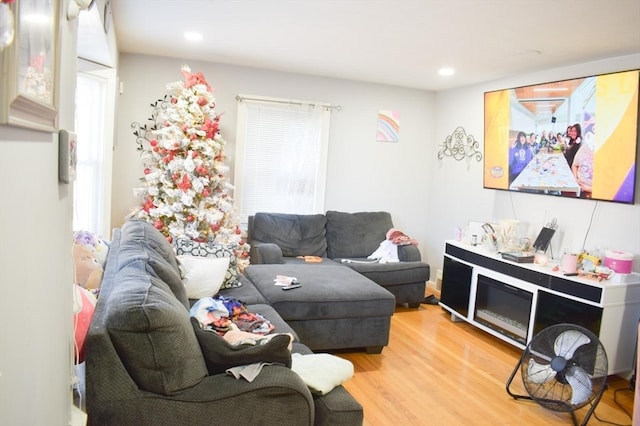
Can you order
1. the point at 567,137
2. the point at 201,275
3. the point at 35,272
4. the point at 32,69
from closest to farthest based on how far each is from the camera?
the point at 32,69
the point at 35,272
the point at 201,275
the point at 567,137

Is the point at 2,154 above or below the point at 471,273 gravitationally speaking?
above

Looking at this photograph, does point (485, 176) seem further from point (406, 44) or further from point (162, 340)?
point (162, 340)

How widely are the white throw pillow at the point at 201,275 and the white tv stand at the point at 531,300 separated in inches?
91.0

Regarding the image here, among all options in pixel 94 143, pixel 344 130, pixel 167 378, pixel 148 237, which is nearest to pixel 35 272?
pixel 167 378

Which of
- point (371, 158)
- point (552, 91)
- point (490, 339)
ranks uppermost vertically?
point (552, 91)

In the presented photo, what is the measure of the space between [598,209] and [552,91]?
1034 mm

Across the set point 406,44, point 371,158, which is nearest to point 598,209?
point 406,44

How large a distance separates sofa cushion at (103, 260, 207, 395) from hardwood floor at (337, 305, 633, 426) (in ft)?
4.51

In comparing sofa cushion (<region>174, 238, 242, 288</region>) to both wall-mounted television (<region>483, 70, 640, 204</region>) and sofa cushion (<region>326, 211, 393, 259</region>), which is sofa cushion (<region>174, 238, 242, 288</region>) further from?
wall-mounted television (<region>483, 70, 640, 204</region>)

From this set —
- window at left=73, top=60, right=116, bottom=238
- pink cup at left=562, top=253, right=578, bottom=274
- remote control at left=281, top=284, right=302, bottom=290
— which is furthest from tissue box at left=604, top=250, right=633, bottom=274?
window at left=73, top=60, right=116, bottom=238

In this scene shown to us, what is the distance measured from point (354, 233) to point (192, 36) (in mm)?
2616

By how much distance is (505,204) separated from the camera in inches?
180

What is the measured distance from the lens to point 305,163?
17.3 ft

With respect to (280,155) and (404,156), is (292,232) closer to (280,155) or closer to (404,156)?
(280,155)
